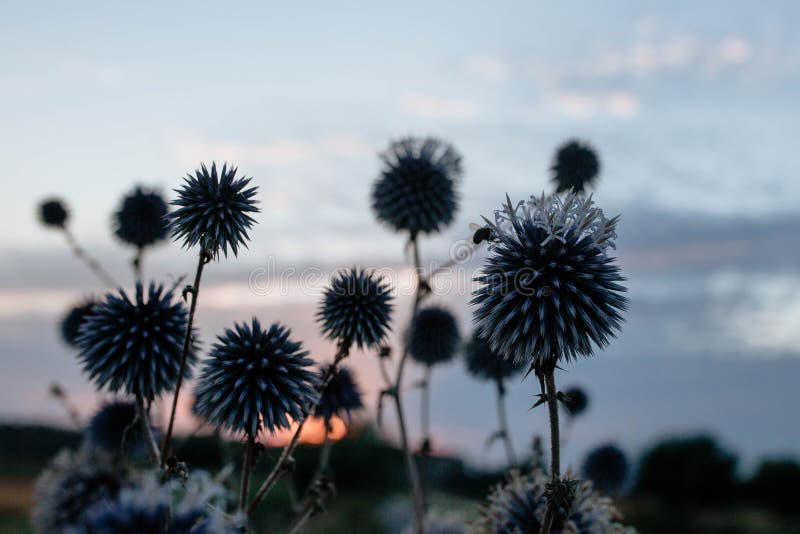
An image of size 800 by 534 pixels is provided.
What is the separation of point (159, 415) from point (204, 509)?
2.76m

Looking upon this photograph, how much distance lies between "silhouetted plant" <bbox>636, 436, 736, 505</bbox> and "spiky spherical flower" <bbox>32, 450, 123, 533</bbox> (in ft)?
51.3

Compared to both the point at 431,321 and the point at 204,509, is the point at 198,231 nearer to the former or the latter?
the point at 204,509

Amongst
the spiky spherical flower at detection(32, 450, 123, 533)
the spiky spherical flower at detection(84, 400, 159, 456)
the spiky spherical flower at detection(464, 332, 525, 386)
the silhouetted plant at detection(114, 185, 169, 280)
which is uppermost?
the silhouetted plant at detection(114, 185, 169, 280)

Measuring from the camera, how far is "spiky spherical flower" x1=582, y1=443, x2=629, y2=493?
604cm

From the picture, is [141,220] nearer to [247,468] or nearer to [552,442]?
[247,468]

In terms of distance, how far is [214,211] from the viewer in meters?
3.24

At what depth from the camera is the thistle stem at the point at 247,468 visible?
3.05m

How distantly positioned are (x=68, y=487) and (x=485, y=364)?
3.58 meters

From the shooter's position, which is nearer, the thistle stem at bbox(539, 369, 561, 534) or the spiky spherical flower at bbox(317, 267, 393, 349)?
the thistle stem at bbox(539, 369, 561, 534)

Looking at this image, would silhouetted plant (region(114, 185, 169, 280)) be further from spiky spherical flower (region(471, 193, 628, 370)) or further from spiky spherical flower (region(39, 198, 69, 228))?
spiky spherical flower (region(471, 193, 628, 370))

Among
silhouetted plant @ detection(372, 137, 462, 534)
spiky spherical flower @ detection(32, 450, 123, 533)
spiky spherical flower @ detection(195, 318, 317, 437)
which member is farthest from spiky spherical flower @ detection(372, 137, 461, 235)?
spiky spherical flower @ detection(32, 450, 123, 533)

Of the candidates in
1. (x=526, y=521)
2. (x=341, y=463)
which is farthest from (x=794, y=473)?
(x=526, y=521)

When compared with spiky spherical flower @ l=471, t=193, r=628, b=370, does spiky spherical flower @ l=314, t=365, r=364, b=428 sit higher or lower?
lower

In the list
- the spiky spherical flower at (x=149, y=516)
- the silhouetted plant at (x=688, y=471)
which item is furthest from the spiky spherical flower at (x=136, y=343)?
the silhouetted plant at (x=688, y=471)
